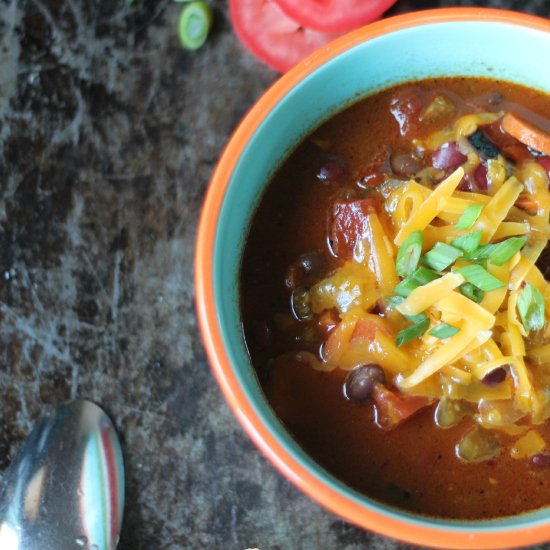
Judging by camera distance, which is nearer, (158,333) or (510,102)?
(510,102)

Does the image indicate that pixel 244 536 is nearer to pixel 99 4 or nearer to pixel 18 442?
pixel 18 442

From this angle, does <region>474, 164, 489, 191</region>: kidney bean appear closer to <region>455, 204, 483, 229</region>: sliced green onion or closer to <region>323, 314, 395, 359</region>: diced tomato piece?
<region>455, 204, 483, 229</region>: sliced green onion

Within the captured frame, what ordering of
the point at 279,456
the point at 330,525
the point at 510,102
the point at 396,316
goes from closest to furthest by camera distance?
the point at 279,456 < the point at 396,316 < the point at 510,102 < the point at 330,525

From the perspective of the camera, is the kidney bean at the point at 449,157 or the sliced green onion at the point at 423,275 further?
the kidney bean at the point at 449,157

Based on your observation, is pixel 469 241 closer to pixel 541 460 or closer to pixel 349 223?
pixel 349 223

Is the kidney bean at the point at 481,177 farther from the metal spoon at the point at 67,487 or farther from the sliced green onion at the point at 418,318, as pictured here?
the metal spoon at the point at 67,487

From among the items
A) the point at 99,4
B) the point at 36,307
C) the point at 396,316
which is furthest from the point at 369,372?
the point at 99,4

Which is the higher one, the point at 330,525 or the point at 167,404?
the point at 167,404

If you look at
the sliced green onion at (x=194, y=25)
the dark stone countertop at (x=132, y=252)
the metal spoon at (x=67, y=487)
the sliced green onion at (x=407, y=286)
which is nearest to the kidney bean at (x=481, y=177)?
the sliced green onion at (x=407, y=286)
